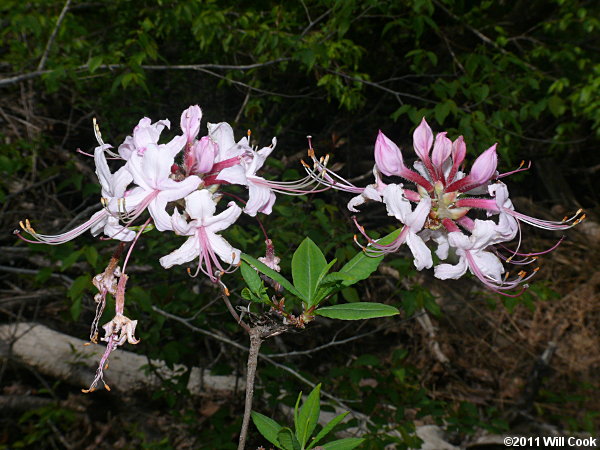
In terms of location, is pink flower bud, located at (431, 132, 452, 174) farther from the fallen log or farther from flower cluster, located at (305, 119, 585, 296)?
the fallen log

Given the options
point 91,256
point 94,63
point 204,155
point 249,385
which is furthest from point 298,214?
point 249,385

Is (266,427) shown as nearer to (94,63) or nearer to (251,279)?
(251,279)

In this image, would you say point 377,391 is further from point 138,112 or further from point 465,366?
point 138,112

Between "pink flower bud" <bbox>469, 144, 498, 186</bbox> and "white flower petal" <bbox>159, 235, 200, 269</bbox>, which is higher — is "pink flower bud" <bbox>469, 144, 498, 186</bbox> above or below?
above

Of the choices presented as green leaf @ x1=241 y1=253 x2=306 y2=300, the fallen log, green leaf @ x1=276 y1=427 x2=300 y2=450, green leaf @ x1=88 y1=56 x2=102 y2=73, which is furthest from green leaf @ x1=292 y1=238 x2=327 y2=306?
the fallen log

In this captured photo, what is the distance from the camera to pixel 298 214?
2.41 metres

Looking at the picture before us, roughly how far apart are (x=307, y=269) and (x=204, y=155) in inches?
10.5

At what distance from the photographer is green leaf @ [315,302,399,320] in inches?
29.1

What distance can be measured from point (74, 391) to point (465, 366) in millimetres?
3301

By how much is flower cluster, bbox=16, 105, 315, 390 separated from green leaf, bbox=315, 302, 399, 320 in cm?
18

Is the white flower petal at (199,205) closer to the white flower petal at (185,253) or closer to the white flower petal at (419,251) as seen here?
the white flower petal at (185,253)

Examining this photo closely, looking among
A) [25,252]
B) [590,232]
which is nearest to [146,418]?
[25,252]

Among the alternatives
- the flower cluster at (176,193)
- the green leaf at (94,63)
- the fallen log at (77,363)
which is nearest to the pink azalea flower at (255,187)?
the flower cluster at (176,193)

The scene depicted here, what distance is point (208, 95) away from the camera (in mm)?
4527
